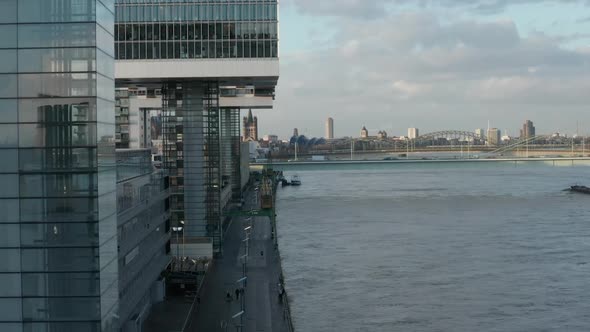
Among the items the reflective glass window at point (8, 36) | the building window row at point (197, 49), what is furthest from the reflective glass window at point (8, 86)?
the building window row at point (197, 49)

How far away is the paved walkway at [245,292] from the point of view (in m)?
17.2

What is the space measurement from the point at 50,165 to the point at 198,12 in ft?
49.5

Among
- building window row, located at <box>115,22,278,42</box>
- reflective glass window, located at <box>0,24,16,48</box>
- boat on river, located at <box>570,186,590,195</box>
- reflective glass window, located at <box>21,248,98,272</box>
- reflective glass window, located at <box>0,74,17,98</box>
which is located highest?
building window row, located at <box>115,22,278,42</box>

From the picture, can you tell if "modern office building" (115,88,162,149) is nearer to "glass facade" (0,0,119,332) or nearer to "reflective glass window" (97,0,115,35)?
"reflective glass window" (97,0,115,35)

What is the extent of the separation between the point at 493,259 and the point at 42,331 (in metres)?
18.5

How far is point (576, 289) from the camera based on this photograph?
2112 centimetres

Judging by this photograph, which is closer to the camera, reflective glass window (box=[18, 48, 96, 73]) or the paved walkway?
reflective glass window (box=[18, 48, 96, 73])

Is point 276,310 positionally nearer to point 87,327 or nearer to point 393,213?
point 87,327

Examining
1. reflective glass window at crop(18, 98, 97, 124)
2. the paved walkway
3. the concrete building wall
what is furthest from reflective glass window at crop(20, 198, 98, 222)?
the concrete building wall

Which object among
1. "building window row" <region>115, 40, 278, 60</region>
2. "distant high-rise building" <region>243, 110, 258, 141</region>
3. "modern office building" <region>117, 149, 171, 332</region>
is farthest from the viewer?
"distant high-rise building" <region>243, 110, 258, 141</region>

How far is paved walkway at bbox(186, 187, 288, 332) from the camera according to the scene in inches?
677

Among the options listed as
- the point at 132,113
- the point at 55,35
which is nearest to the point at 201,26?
the point at 55,35

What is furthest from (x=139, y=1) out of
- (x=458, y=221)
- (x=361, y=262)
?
(x=458, y=221)

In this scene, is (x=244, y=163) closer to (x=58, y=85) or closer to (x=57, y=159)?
(x=57, y=159)
